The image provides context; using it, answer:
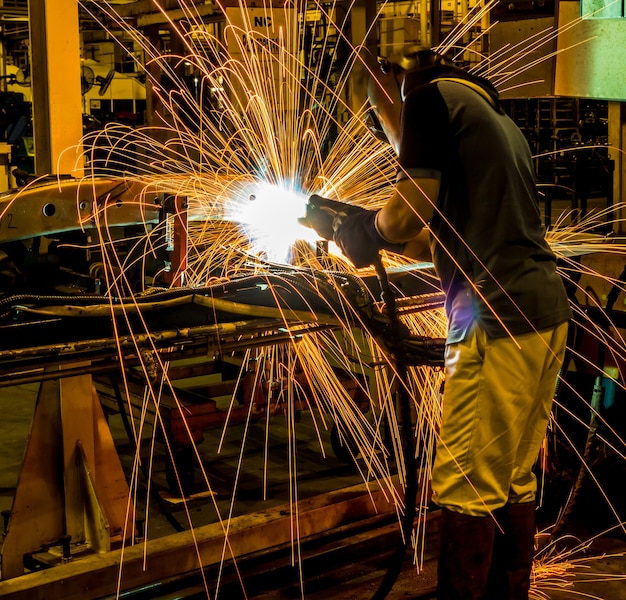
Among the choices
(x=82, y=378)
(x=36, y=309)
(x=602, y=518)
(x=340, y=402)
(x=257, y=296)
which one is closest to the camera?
(x=36, y=309)

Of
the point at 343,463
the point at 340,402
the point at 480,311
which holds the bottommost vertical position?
the point at 343,463

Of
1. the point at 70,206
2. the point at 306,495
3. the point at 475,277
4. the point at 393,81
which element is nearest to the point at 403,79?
the point at 393,81

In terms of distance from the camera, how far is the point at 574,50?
4.71m

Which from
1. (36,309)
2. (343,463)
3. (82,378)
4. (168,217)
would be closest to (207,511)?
(343,463)

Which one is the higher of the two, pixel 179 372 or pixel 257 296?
pixel 257 296

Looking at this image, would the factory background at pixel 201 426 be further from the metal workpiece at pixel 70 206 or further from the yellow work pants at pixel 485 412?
the yellow work pants at pixel 485 412

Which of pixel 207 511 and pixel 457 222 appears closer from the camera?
pixel 457 222

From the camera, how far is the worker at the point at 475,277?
2.67 m

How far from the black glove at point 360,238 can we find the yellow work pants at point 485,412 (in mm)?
374

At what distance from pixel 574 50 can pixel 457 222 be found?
2383 mm

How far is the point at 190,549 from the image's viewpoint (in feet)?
11.4

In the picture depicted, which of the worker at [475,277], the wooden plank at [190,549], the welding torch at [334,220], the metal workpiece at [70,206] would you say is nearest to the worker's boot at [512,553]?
the worker at [475,277]

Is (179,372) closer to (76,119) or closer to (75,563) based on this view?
(76,119)

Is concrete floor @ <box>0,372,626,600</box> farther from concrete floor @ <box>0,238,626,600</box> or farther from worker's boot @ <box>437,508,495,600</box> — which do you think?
worker's boot @ <box>437,508,495,600</box>
